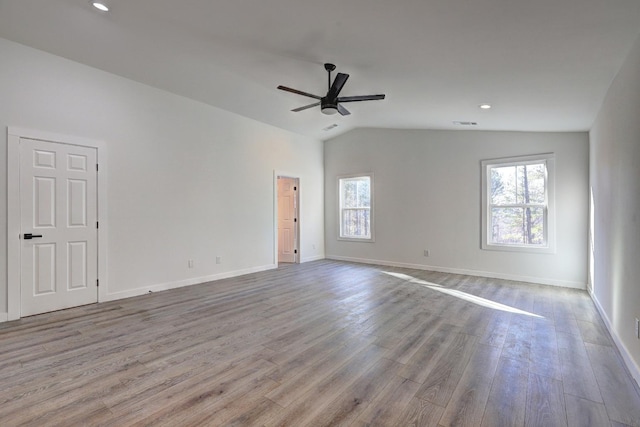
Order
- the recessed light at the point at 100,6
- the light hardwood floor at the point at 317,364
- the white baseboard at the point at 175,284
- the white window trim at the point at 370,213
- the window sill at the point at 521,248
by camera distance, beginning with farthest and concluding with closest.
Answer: the white window trim at the point at 370,213
the window sill at the point at 521,248
the white baseboard at the point at 175,284
the recessed light at the point at 100,6
the light hardwood floor at the point at 317,364

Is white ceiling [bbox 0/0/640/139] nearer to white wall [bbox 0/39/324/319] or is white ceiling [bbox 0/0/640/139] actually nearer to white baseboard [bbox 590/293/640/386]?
white wall [bbox 0/39/324/319]

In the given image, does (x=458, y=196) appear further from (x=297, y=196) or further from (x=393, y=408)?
(x=393, y=408)

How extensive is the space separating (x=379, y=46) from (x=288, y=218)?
17.1 feet

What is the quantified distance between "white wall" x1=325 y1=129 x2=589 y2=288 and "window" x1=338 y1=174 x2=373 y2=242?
17cm

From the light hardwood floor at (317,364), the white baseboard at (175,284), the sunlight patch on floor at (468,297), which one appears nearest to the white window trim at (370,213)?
the sunlight patch on floor at (468,297)

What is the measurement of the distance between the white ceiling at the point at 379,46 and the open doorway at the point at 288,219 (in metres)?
2.91

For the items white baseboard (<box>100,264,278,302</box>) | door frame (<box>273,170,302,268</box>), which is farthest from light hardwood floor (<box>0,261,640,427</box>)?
door frame (<box>273,170,302,268</box>)

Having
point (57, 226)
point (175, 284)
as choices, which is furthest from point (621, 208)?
point (57, 226)

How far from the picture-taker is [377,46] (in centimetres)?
295

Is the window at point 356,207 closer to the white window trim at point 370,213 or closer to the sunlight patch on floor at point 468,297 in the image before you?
the white window trim at point 370,213

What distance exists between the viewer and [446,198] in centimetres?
623

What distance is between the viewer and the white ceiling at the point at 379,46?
2236 mm

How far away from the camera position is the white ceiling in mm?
2236

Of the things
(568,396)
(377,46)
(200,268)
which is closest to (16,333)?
(200,268)
